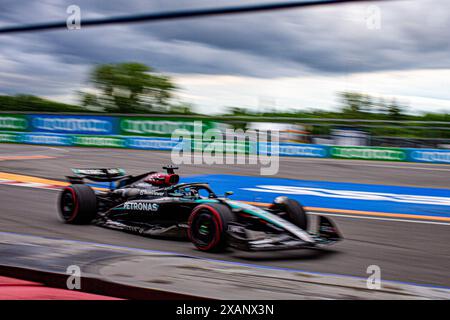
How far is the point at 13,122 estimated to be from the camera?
84.5 ft

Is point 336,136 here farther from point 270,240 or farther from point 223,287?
point 223,287

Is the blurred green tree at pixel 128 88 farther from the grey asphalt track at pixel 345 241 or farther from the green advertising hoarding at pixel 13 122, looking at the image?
the grey asphalt track at pixel 345 241

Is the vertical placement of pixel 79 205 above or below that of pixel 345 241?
above

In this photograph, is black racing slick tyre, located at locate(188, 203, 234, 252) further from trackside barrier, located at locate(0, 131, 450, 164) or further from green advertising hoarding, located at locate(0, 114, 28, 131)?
green advertising hoarding, located at locate(0, 114, 28, 131)

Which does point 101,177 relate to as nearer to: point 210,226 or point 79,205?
point 79,205

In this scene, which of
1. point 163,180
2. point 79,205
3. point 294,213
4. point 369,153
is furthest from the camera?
point 369,153

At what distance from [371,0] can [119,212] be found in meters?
4.65

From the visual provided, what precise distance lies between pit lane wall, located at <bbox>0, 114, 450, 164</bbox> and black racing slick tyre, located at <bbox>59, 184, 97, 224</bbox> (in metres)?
11.6

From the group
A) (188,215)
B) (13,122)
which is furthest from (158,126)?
(188,215)

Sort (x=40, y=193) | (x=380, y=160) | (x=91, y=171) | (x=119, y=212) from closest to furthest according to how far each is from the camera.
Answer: (x=119, y=212), (x=91, y=171), (x=40, y=193), (x=380, y=160)

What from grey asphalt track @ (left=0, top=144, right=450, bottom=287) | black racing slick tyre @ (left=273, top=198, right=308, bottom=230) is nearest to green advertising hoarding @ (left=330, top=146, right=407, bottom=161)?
grey asphalt track @ (left=0, top=144, right=450, bottom=287)

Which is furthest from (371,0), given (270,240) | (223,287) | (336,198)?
(336,198)

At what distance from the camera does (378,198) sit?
11.0 meters

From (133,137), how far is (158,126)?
43.7 inches
